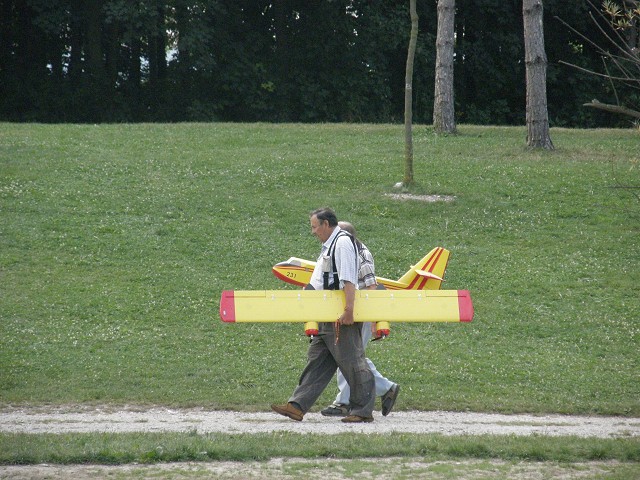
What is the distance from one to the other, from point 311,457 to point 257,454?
0.42 meters

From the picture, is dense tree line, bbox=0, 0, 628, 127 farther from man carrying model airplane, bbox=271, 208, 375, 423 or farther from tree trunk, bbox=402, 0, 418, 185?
man carrying model airplane, bbox=271, 208, 375, 423

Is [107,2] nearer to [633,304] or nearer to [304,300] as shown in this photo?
[633,304]

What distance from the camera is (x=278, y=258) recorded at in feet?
48.7

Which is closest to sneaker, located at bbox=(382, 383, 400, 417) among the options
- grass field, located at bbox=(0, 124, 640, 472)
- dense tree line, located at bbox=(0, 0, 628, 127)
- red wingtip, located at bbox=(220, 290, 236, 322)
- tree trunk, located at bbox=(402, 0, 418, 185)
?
grass field, located at bbox=(0, 124, 640, 472)

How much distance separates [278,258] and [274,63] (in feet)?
91.3

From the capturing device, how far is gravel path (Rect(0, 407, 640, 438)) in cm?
852

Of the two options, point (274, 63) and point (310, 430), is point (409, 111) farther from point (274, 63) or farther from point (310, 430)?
point (274, 63)

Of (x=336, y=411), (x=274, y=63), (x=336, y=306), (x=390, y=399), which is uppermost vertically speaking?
(x=274, y=63)

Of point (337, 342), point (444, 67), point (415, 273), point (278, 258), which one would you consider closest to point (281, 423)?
point (337, 342)

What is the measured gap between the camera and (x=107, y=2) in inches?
1480

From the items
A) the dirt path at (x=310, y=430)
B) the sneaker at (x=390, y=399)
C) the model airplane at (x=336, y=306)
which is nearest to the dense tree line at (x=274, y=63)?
the dirt path at (x=310, y=430)

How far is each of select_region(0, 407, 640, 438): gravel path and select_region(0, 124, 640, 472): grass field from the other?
33 cm

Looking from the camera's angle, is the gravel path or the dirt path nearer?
the dirt path

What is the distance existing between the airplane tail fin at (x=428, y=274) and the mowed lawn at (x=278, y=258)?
882mm
